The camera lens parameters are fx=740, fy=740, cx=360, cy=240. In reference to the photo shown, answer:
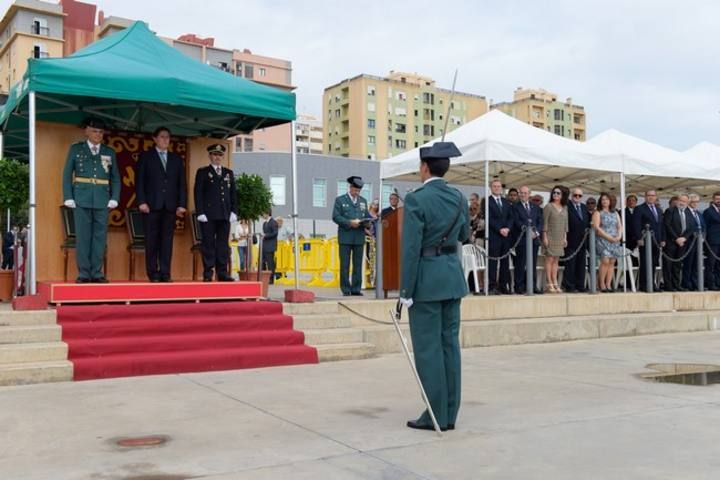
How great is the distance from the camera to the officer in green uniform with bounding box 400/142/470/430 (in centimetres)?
523

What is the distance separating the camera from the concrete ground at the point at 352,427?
13.8 feet

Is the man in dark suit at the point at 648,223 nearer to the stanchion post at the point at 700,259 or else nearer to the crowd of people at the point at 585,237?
the crowd of people at the point at 585,237

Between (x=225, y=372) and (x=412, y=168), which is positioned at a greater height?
(x=412, y=168)

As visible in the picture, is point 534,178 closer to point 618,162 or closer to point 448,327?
point 618,162

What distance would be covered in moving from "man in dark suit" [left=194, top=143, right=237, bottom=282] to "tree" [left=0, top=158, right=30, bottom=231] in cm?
235

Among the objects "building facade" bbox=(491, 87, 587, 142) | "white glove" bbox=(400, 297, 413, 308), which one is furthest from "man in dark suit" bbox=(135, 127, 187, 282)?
"building facade" bbox=(491, 87, 587, 142)

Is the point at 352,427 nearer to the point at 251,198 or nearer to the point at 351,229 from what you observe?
the point at 351,229

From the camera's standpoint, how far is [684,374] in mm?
7984

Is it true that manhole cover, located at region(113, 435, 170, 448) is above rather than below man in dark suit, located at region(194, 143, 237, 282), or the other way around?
below

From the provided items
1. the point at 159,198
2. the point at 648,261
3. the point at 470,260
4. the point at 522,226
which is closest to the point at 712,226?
the point at 648,261

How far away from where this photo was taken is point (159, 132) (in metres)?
9.52

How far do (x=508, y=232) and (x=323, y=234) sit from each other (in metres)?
37.1

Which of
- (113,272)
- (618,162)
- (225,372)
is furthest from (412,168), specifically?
(225,372)

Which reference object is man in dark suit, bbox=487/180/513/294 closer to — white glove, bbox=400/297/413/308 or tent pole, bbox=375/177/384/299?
tent pole, bbox=375/177/384/299
